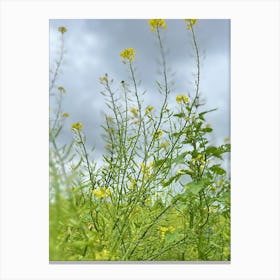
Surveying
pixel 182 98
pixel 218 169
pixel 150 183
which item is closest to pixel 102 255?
pixel 150 183

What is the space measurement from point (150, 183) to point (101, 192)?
0.21 m

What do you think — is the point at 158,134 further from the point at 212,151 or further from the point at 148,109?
the point at 212,151

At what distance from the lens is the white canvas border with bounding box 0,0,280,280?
2.53 meters

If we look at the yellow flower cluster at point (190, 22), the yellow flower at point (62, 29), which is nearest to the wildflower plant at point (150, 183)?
the yellow flower cluster at point (190, 22)

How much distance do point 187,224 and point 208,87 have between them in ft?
2.01

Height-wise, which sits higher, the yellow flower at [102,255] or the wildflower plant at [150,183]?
the wildflower plant at [150,183]

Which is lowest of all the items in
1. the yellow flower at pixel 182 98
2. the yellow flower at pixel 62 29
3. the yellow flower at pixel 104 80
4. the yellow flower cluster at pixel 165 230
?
the yellow flower cluster at pixel 165 230

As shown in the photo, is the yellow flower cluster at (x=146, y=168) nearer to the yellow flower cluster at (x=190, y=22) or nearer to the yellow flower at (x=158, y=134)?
the yellow flower at (x=158, y=134)

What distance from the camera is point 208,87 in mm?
2641

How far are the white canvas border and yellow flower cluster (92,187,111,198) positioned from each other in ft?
0.73
